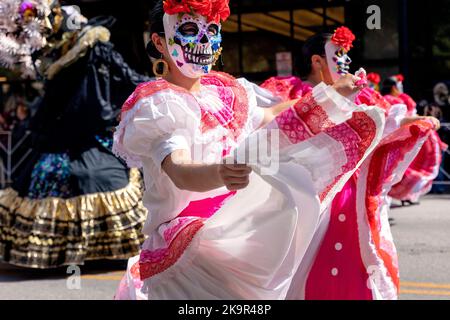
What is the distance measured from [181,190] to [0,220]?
4104 millimetres

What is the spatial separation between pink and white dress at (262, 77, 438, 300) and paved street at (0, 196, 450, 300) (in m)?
1.68

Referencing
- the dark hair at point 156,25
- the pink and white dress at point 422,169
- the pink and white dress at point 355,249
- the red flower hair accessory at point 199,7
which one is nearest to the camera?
the red flower hair accessory at point 199,7

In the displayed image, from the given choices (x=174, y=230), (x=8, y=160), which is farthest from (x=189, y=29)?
(x=8, y=160)

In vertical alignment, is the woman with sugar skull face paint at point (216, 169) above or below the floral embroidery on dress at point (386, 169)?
above

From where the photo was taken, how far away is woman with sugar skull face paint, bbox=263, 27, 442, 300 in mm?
3658

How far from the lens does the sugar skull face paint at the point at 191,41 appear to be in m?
2.77

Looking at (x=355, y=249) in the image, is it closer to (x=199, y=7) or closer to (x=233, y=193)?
(x=233, y=193)

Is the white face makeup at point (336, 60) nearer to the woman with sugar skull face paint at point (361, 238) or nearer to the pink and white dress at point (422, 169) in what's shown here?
the woman with sugar skull face paint at point (361, 238)

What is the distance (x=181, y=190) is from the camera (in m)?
2.60

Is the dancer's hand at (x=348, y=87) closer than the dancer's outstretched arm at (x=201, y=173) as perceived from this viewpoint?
No

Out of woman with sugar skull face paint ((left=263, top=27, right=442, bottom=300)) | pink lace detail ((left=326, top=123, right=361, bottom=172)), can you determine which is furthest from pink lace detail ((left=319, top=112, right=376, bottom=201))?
woman with sugar skull face paint ((left=263, top=27, right=442, bottom=300))

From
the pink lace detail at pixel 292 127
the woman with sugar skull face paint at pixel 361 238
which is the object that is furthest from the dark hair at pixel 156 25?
the woman with sugar skull face paint at pixel 361 238

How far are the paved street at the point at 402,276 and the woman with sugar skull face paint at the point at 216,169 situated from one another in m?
2.92

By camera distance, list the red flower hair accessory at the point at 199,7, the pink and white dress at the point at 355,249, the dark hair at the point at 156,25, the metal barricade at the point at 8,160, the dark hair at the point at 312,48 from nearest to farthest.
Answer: the red flower hair accessory at the point at 199,7, the dark hair at the point at 156,25, the pink and white dress at the point at 355,249, the dark hair at the point at 312,48, the metal barricade at the point at 8,160
